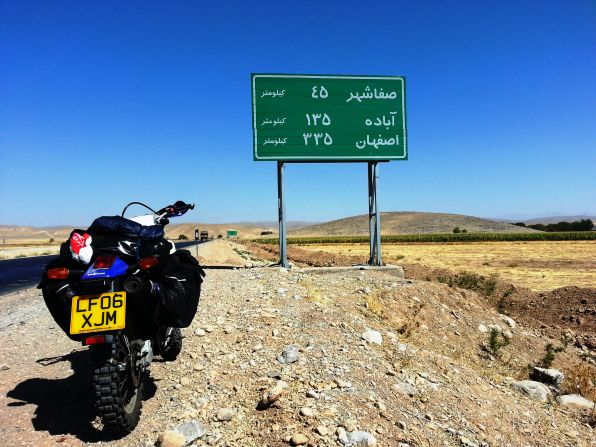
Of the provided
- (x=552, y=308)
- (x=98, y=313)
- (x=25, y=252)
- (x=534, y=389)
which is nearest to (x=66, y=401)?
(x=98, y=313)

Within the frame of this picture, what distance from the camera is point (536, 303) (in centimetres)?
1356

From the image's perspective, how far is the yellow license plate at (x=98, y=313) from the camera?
377cm

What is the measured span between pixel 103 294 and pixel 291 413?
6.92 ft

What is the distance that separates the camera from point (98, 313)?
3.80m

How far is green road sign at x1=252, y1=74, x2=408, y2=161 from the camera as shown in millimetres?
13273

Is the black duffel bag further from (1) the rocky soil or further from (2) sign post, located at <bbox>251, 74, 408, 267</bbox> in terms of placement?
(2) sign post, located at <bbox>251, 74, 408, 267</bbox>

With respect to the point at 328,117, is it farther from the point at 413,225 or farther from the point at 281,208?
the point at 413,225

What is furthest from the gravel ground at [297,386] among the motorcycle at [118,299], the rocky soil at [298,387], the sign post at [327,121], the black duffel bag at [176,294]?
the sign post at [327,121]

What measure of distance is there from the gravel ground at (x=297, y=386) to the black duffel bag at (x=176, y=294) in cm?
101

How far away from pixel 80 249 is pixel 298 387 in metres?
2.67

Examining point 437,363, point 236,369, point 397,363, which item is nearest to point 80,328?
point 236,369

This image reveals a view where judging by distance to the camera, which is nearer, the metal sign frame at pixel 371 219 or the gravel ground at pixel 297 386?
the gravel ground at pixel 297 386

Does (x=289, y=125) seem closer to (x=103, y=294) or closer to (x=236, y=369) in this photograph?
(x=236, y=369)

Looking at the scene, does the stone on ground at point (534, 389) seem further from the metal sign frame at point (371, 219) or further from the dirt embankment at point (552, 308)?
the metal sign frame at point (371, 219)
